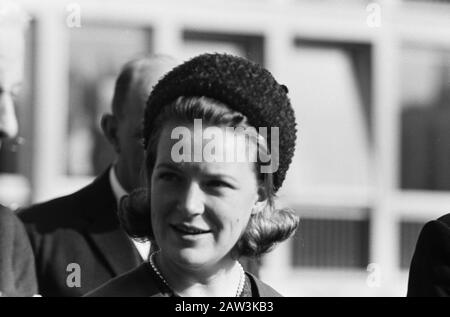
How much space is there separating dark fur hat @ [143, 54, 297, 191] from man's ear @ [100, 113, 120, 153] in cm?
60

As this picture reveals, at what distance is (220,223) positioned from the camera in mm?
1719

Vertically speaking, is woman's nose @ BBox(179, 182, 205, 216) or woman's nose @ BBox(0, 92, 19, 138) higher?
woman's nose @ BBox(0, 92, 19, 138)

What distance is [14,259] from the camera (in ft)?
6.52

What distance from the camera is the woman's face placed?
1.70 m

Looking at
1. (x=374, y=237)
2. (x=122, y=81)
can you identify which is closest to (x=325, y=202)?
(x=374, y=237)

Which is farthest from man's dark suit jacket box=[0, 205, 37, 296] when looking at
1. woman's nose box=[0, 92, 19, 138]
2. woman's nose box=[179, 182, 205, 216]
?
woman's nose box=[179, 182, 205, 216]

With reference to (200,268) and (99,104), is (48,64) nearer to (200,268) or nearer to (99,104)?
(99,104)

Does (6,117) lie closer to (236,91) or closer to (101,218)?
(101,218)

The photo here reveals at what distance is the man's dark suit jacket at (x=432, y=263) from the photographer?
1878mm

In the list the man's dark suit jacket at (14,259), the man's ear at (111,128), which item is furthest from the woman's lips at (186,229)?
the man's ear at (111,128)

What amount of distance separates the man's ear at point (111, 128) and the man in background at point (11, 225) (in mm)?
209

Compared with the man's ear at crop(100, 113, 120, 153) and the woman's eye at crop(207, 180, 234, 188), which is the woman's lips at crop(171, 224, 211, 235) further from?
the man's ear at crop(100, 113, 120, 153)

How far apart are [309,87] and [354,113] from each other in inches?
9.3

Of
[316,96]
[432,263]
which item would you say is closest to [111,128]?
[432,263]
